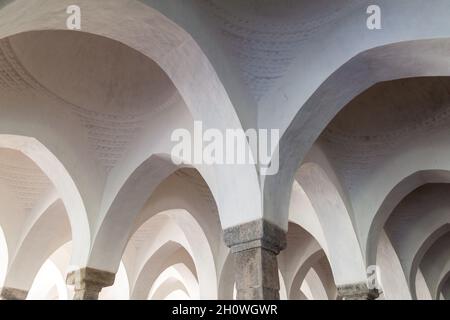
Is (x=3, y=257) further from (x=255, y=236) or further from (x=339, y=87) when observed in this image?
(x=339, y=87)

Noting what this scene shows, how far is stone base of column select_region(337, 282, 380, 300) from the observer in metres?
6.24

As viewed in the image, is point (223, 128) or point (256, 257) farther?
point (223, 128)

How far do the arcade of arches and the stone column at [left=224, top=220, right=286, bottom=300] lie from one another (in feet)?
0.06

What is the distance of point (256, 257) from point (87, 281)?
337 cm

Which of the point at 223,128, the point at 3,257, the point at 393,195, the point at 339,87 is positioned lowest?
the point at 3,257

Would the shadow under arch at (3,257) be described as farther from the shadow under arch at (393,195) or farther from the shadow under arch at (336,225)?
the shadow under arch at (393,195)

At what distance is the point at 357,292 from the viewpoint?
20.7 feet

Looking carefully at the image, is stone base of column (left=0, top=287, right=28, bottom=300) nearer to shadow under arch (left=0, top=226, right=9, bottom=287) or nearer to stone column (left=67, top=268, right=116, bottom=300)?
shadow under arch (left=0, top=226, right=9, bottom=287)

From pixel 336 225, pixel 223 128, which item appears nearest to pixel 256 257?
pixel 223 128

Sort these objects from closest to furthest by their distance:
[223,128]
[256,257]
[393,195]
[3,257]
A: [256,257] < [223,128] < [393,195] < [3,257]

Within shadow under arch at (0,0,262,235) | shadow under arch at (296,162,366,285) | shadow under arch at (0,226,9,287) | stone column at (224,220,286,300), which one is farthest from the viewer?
shadow under arch at (0,226,9,287)

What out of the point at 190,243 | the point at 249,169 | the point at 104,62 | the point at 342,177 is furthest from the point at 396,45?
the point at 190,243

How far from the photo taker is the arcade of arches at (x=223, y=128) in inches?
160

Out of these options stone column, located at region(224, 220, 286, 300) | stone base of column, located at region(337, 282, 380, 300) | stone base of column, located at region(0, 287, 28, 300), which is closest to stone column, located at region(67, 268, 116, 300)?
stone base of column, located at region(0, 287, 28, 300)
